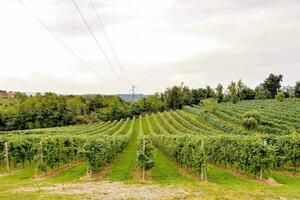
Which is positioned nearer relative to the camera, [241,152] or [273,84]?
[241,152]

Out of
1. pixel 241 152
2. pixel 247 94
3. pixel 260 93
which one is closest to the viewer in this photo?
pixel 241 152

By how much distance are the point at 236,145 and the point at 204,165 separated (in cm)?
478

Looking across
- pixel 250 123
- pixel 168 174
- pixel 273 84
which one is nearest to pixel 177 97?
pixel 273 84

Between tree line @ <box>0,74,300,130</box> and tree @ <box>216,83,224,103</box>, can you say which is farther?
tree @ <box>216,83,224,103</box>

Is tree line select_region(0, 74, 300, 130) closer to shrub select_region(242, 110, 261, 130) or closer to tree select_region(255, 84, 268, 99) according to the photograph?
tree select_region(255, 84, 268, 99)

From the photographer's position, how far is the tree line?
108 meters

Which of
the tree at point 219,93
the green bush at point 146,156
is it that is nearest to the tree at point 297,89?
the tree at point 219,93

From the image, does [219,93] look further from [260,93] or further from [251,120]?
[251,120]

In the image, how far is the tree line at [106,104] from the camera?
4262 inches

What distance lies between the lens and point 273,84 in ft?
421

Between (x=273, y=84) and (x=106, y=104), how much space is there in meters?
69.2

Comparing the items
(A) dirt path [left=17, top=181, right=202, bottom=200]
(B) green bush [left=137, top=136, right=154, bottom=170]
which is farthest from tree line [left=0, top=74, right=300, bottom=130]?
(A) dirt path [left=17, top=181, right=202, bottom=200]

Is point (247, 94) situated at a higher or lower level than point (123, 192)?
higher

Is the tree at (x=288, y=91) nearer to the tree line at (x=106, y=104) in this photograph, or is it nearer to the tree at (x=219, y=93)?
the tree line at (x=106, y=104)
